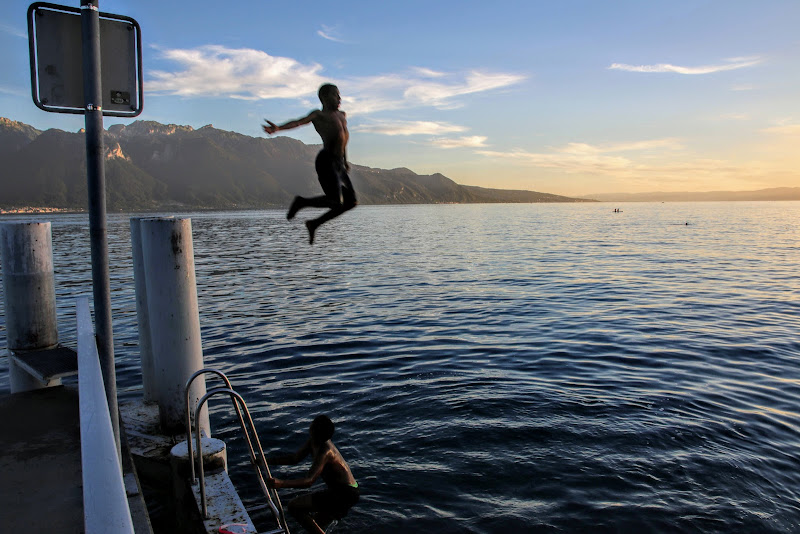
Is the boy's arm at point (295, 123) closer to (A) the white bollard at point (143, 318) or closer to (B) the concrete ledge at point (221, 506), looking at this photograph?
(B) the concrete ledge at point (221, 506)

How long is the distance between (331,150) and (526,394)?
9779 mm

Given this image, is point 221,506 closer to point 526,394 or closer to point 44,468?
point 44,468

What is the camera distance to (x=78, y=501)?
17.1 ft

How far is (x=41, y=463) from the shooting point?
19.6 feet

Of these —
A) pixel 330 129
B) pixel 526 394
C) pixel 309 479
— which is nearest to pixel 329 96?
pixel 330 129

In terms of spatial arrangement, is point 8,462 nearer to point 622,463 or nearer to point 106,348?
point 106,348

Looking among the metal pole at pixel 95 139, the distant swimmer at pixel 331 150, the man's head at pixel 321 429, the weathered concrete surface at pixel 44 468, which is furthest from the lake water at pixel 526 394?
the distant swimmer at pixel 331 150

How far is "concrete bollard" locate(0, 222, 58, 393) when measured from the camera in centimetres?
898

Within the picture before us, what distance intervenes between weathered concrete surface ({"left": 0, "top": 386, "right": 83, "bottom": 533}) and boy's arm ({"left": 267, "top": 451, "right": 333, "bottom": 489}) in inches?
78.3

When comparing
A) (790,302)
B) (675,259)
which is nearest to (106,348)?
(790,302)

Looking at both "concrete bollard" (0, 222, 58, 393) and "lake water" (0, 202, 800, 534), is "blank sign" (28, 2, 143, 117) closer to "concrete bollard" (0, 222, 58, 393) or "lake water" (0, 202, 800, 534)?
"concrete bollard" (0, 222, 58, 393)

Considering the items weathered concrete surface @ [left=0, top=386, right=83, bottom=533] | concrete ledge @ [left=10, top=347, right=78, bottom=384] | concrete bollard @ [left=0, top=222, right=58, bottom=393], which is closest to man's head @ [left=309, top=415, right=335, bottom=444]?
weathered concrete surface @ [left=0, top=386, right=83, bottom=533]

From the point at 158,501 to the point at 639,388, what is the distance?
10720 millimetres

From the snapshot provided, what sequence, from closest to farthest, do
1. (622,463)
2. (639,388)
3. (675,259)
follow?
1. (622,463)
2. (639,388)
3. (675,259)
